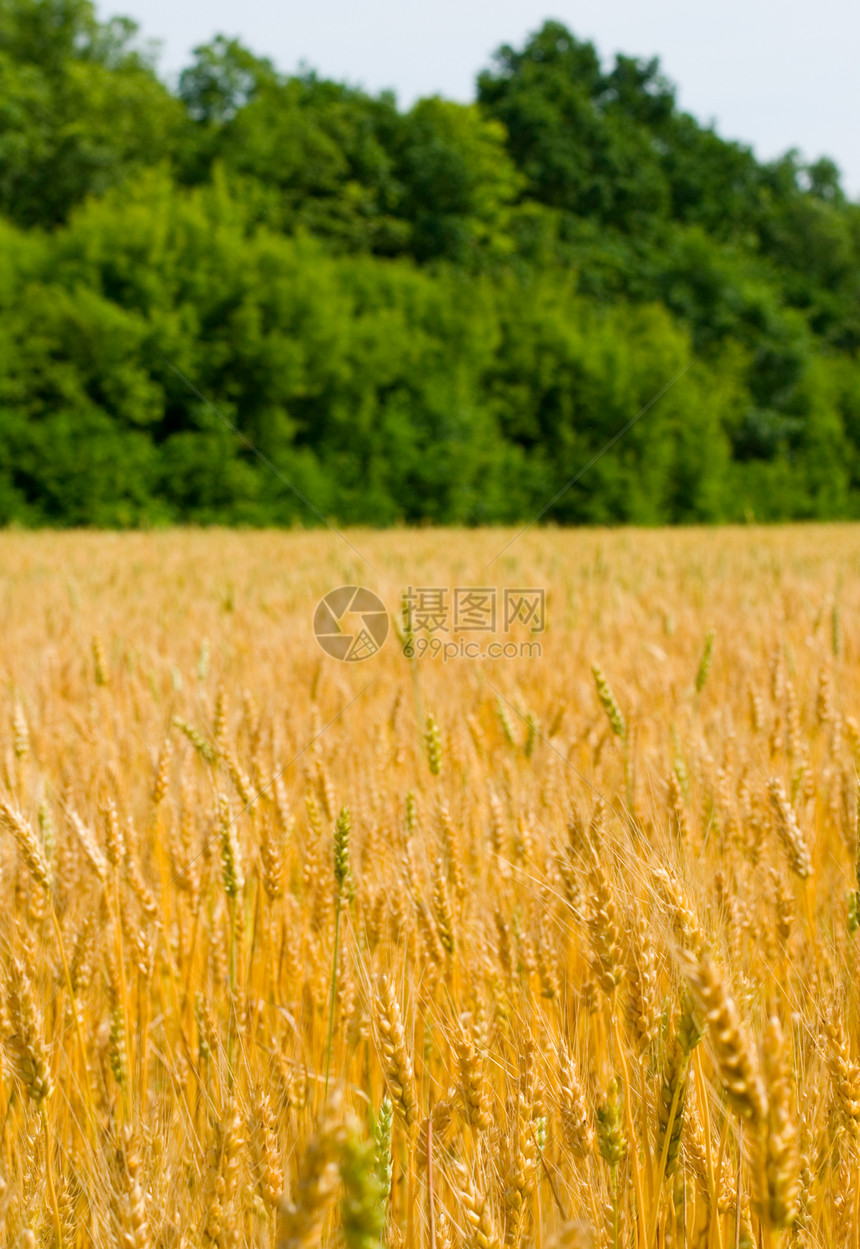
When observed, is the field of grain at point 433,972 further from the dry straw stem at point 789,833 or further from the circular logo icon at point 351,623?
the circular logo icon at point 351,623

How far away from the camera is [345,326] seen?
14.7 metres

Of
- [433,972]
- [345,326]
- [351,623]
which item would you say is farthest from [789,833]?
[345,326]

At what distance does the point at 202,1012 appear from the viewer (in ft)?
3.40

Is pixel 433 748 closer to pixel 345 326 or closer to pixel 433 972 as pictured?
pixel 433 972

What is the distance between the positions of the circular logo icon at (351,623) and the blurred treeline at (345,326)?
5566 millimetres

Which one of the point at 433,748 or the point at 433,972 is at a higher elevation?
the point at 433,748

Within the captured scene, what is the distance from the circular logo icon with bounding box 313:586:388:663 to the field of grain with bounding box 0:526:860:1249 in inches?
29.7

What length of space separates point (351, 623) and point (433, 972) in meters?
2.51

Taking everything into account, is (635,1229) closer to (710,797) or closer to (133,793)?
(710,797)

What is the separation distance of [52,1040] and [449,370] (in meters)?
15.2

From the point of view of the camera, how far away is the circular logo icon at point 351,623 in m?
3.06

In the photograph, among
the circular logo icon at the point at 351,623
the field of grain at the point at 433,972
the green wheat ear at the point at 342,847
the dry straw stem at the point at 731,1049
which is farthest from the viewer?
the circular logo icon at the point at 351,623

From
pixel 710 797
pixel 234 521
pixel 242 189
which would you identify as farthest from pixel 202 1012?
pixel 242 189

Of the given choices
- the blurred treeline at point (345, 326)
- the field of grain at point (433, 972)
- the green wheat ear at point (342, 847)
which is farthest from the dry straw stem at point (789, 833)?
the blurred treeline at point (345, 326)
